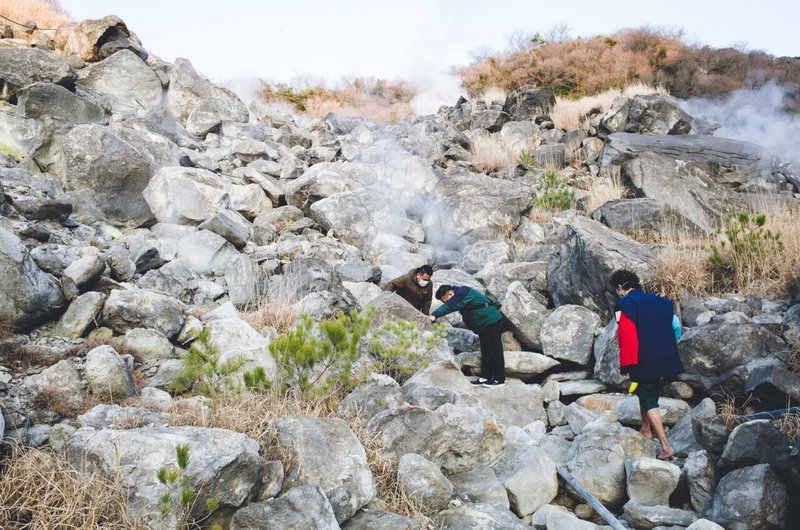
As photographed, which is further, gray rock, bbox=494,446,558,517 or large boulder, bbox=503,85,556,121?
large boulder, bbox=503,85,556,121

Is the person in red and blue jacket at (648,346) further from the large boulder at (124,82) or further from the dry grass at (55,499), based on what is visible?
the large boulder at (124,82)

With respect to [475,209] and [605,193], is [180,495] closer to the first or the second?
[475,209]

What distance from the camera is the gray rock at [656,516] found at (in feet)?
12.5

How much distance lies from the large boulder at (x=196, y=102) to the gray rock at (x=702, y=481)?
13313mm

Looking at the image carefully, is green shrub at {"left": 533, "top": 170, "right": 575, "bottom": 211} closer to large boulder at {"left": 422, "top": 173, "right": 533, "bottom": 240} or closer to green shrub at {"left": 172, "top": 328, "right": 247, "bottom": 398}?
large boulder at {"left": 422, "top": 173, "right": 533, "bottom": 240}

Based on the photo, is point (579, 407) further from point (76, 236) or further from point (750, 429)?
point (76, 236)

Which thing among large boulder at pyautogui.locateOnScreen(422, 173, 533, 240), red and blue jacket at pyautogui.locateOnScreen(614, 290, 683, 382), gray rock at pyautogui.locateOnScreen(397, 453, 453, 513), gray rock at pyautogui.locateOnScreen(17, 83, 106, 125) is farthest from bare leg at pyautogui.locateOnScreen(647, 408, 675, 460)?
gray rock at pyautogui.locateOnScreen(17, 83, 106, 125)

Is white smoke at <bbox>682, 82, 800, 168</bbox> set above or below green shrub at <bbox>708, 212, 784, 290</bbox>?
above

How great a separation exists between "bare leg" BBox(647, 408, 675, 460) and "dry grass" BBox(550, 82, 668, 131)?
13567mm

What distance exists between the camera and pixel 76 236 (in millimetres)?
7801

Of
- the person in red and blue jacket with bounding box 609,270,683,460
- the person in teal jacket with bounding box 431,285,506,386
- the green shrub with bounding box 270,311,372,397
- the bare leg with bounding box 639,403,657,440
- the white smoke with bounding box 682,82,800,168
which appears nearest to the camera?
the green shrub with bounding box 270,311,372,397

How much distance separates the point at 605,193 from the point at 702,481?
345 inches

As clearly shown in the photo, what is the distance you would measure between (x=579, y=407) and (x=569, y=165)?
35.3ft

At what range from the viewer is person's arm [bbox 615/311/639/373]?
4.90 metres
